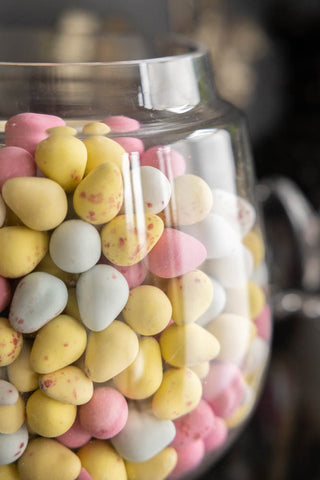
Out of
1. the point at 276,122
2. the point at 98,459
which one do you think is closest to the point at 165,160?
the point at 98,459

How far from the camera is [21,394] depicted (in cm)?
24

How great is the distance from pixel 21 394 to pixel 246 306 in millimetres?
119

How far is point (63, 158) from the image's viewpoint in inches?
8.9

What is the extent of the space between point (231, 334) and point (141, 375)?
0.19ft

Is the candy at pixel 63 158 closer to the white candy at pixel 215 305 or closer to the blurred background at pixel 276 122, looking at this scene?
the white candy at pixel 215 305

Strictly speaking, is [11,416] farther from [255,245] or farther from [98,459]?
[255,245]

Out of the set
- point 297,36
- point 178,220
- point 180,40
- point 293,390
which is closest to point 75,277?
point 178,220

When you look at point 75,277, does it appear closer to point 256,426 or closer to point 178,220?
point 178,220

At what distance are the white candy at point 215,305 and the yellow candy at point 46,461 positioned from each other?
8 cm

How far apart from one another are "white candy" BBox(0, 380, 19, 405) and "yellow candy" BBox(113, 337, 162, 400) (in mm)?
40

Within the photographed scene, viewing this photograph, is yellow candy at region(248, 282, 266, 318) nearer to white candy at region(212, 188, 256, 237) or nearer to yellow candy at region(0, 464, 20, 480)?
white candy at region(212, 188, 256, 237)

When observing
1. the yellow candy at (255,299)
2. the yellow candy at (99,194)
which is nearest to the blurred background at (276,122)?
the yellow candy at (255,299)

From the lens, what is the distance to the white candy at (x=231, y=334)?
0.27m

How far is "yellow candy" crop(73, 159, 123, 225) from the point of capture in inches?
8.8
